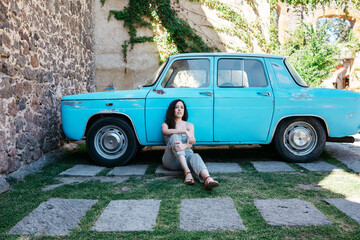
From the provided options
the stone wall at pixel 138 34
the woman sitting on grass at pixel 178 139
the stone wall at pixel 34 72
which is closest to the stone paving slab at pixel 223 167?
the woman sitting on grass at pixel 178 139

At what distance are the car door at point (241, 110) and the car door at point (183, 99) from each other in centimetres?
12

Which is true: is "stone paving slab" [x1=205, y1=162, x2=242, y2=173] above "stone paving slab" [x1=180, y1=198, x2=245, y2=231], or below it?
below

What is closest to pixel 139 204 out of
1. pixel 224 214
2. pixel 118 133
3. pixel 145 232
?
pixel 145 232

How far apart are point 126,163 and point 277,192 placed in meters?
2.37

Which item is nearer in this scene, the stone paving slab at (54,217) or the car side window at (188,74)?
the stone paving slab at (54,217)

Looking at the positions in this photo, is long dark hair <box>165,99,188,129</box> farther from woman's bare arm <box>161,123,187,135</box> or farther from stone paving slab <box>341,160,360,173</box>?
stone paving slab <box>341,160,360,173</box>

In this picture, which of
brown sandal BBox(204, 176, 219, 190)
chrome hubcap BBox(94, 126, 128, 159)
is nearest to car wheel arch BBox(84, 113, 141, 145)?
chrome hubcap BBox(94, 126, 128, 159)

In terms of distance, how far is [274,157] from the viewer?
5156 millimetres

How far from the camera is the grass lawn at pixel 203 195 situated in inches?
87.8

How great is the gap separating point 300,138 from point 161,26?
591cm

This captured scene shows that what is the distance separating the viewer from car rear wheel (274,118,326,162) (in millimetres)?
4559

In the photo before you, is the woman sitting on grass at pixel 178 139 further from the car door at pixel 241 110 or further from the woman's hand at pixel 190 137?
the car door at pixel 241 110

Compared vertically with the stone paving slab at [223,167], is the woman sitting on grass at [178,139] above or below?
above

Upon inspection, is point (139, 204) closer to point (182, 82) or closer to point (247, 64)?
point (182, 82)
